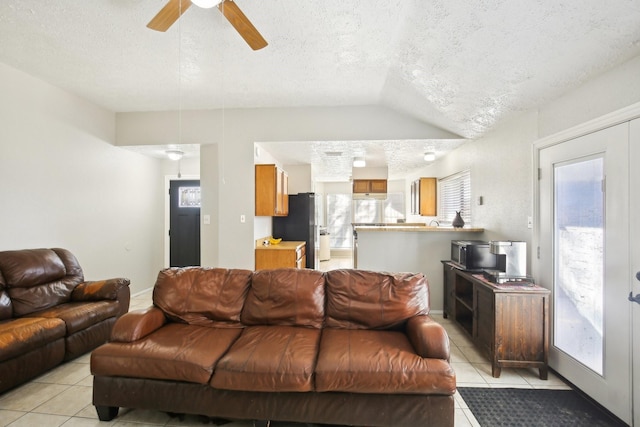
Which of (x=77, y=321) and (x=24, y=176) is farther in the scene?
(x=24, y=176)

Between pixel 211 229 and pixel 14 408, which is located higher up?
pixel 211 229

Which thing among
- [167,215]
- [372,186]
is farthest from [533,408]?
[167,215]

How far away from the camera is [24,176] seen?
3.00 meters

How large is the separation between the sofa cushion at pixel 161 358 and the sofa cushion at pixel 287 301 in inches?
14.1

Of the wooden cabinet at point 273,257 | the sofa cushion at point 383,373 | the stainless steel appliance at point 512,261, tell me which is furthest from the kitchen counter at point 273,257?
the stainless steel appliance at point 512,261

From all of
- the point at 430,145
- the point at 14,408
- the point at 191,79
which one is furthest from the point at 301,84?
the point at 14,408

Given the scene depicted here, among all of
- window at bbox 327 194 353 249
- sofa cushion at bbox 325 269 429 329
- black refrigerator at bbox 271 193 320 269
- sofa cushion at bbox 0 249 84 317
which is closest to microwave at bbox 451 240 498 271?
sofa cushion at bbox 325 269 429 329

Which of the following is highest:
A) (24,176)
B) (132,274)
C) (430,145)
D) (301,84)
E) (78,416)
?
(301,84)

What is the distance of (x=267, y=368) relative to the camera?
1663mm

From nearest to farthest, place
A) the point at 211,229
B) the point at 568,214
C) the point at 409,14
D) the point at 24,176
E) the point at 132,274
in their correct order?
the point at 409,14, the point at 568,214, the point at 24,176, the point at 211,229, the point at 132,274

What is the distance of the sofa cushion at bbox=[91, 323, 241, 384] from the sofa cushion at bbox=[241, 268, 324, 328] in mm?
359

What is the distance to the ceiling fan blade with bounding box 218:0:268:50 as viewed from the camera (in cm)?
170

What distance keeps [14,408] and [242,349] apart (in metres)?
1.69

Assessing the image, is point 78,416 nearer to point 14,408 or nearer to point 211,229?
point 14,408
